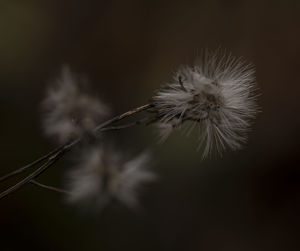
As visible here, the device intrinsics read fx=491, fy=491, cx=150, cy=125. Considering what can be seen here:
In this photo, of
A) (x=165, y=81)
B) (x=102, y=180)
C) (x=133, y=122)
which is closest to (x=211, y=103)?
(x=133, y=122)

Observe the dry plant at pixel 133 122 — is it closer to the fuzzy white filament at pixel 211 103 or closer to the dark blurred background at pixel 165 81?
the fuzzy white filament at pixel 211 103

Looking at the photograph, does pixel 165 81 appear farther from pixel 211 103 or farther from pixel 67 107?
A: pixel 211 103

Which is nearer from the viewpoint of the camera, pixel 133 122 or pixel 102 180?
pixel 133 122

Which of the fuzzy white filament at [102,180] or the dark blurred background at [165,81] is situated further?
the dark blurred background at [165,81]

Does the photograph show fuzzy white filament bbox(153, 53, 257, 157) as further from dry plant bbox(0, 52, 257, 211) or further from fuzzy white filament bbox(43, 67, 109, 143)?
fuzzy white filament bbox(43, 67, 109, 143)

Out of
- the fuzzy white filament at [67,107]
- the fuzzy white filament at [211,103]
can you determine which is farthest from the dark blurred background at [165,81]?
the fuzzy white filament at [211,103]

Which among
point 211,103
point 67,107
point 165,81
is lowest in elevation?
point 211,103

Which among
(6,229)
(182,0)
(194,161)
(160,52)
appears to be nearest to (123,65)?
(160,52)
